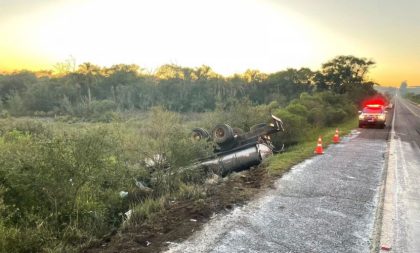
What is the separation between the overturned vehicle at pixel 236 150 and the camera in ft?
41.1

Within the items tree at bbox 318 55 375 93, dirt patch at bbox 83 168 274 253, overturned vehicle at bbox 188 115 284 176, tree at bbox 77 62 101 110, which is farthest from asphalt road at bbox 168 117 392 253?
tree at bbox 77 62 101 110

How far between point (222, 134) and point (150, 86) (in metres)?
77.5

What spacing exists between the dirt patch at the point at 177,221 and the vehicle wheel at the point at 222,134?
7441 millimetres

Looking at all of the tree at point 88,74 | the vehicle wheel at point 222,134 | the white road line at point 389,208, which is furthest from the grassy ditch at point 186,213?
the tree at point 88,74

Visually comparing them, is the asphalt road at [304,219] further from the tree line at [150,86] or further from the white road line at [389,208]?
the tree line at [150,86]

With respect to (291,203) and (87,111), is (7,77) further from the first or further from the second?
(291,203)

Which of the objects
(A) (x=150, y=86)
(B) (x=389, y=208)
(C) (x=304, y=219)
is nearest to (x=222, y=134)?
(B) (x=389, y=208)

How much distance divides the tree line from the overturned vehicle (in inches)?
1938

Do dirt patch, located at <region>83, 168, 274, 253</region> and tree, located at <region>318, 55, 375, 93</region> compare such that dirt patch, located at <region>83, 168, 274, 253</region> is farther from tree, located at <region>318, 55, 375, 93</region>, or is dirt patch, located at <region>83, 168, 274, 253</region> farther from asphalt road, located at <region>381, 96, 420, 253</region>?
tree, located at <region>318, 55, 375, 93</region>

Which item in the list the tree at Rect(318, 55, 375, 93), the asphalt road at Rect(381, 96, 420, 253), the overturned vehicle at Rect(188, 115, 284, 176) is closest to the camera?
the asphalt road at Rect(381, 96, 420, 253)

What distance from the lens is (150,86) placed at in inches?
3620

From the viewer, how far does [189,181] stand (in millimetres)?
10461

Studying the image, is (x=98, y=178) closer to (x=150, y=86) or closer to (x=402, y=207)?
(x=402, y=207)

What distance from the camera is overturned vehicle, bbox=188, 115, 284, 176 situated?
41.1 ft
